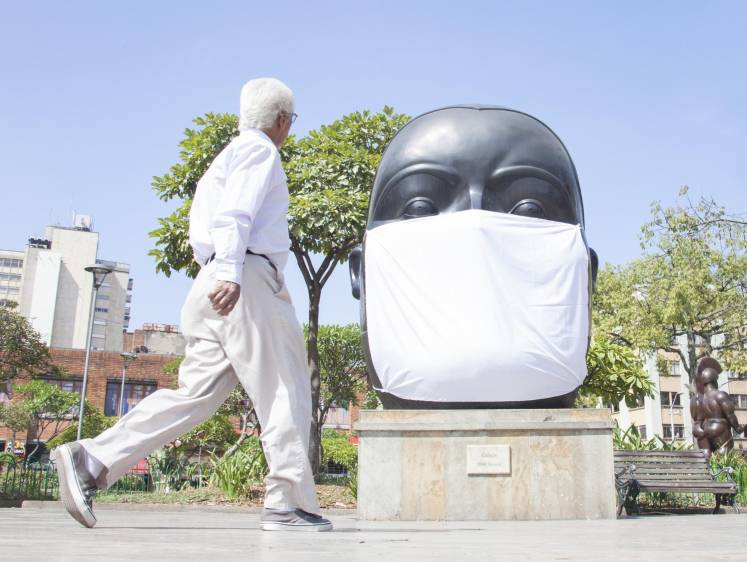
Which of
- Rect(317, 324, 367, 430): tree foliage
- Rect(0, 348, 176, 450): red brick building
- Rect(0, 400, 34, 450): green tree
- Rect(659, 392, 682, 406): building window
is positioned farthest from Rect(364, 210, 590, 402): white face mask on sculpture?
Rect(659, 392, 682, 406): building window

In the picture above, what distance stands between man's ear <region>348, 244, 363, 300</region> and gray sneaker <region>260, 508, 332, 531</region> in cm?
394

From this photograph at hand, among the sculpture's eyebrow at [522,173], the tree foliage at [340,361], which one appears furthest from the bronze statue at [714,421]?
the tree foliage at [340,361]

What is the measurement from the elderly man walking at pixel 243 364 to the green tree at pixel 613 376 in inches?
330

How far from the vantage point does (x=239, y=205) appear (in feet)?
11.0

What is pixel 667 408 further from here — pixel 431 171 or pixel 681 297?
pixel 431 171

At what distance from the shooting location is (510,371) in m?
6.07

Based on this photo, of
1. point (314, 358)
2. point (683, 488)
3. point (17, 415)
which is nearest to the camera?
point (683, 488)

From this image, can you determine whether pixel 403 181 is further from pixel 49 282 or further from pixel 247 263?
pixel 49 282

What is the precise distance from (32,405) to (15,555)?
136 feet

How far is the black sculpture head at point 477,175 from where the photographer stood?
21.0 feet

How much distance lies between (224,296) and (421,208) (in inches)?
137

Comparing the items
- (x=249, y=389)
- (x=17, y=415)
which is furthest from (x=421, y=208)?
(x=17, y=415)

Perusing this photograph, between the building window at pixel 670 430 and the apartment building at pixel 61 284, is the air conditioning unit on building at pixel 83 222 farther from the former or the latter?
the building window at pixel 670 430

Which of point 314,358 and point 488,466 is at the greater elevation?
point 314,358
